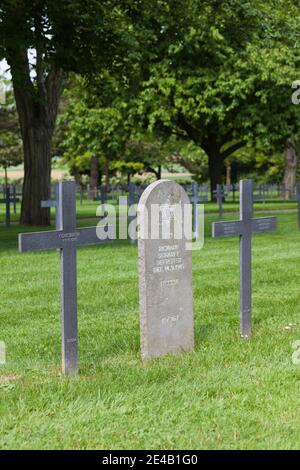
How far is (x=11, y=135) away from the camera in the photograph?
58750mm

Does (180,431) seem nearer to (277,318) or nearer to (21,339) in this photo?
(21,339)

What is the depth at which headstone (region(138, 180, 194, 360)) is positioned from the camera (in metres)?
7.05

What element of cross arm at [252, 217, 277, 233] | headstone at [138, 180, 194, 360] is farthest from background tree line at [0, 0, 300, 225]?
headstone at [138, 180, 194, 360]

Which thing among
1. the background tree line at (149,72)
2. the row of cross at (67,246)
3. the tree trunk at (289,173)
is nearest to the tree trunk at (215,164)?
the background tree line at (149,72)

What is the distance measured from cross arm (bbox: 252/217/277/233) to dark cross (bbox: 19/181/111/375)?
2269 millimetres

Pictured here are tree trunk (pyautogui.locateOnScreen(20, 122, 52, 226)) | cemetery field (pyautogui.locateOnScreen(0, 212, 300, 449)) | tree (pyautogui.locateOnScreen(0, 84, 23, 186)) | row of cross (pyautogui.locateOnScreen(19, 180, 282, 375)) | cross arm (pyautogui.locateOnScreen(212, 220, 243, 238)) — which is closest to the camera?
cemetery field (pyautogui.locateOnScreen(0, 212, 300, 449))

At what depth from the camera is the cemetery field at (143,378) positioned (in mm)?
5188

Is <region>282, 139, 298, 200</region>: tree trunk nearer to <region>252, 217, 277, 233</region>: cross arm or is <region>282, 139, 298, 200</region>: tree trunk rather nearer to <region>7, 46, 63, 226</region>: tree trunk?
<region>7, 46, 63, 226</region>: tree trunk

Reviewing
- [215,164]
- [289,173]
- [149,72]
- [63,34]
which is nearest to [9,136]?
[289,173]

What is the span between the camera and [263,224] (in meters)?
8.62

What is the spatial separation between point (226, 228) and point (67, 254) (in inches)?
73.7

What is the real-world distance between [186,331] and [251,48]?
86.1 feet
